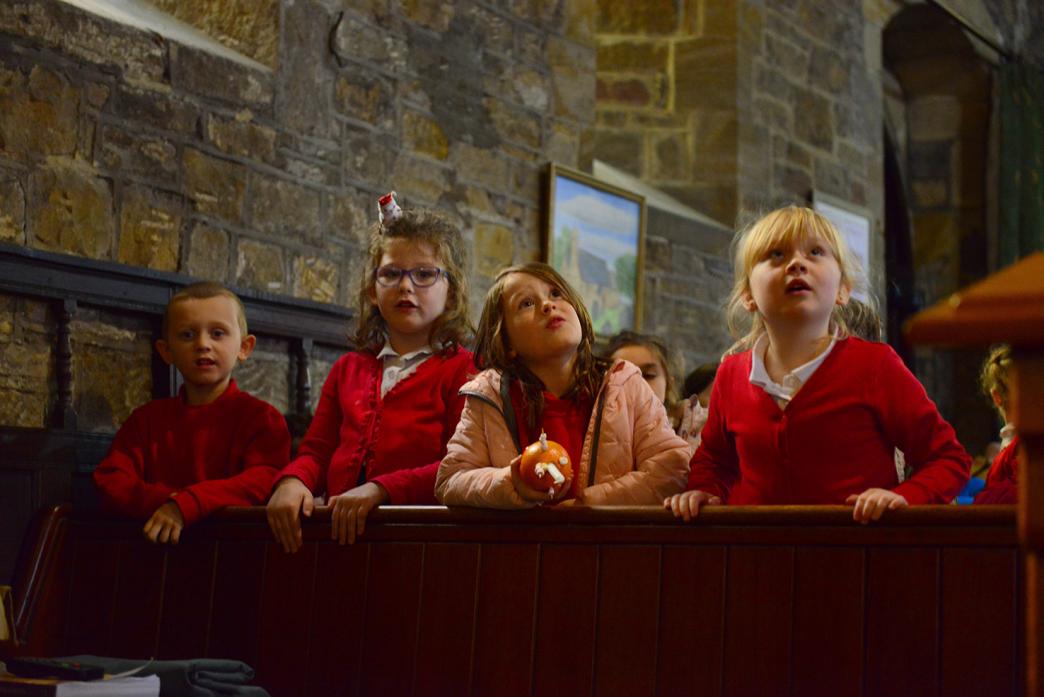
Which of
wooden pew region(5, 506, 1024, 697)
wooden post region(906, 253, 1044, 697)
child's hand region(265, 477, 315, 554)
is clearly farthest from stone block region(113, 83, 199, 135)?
wooden post region(906, 253, 1044, 697)

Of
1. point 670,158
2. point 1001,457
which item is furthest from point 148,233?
point 670,158

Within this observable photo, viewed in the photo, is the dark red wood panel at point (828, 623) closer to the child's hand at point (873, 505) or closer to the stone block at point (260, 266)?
the child's hand at point (873, 505)

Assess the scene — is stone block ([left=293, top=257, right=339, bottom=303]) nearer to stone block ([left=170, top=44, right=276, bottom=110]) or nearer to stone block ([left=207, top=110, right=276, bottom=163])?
stone block ([left=207, top=110, right=276, bottom=163])

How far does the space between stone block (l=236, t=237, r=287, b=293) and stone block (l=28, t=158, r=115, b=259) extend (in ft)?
1.69

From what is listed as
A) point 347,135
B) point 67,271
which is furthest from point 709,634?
point 347,135

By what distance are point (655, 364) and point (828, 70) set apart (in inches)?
189

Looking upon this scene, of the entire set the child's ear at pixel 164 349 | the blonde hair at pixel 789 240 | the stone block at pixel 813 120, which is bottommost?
the child's ear at pixel 164 349

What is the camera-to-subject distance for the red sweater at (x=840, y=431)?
2604 mm

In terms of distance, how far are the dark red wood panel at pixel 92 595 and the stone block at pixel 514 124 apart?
2.99 m

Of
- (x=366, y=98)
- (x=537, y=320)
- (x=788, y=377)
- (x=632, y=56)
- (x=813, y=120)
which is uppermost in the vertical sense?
(x=632, y=56)

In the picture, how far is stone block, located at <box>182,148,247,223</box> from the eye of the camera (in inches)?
171

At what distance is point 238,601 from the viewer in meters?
2.91

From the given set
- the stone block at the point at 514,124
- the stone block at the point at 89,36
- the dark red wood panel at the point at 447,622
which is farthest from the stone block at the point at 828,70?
the dark red wood panel at the point at 447,622

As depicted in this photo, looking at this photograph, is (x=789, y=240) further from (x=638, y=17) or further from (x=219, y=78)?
(x=638, y=17)
